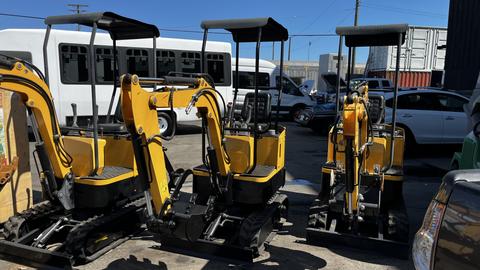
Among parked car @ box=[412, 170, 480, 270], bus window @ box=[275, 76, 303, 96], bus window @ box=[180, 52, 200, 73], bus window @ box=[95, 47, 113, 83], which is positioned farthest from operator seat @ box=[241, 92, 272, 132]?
bus window @ box=[275, 76, 303, 96]

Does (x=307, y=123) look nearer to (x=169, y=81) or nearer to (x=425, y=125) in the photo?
(x=425, y=125)

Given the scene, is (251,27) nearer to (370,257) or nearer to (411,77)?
(370,257)

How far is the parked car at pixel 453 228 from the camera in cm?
181

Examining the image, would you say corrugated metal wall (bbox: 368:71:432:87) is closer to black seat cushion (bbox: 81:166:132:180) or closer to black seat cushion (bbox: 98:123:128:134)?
black seat cushion (bbox: 98:123:128:134)

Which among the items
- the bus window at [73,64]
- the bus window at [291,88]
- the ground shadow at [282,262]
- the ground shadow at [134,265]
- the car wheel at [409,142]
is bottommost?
the ground shadow at [134,265]

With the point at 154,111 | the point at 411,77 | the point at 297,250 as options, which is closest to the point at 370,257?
the point at 297,250

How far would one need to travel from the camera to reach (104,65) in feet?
39.8

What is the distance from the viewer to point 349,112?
4.06m

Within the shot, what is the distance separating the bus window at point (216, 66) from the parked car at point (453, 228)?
12392mm

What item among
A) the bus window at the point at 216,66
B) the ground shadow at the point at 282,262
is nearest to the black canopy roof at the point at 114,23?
the ground shadow at the point at 282,262

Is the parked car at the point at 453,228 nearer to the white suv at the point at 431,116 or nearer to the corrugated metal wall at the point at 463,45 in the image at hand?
the white suv at the point at 431,116

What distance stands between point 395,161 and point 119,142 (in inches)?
143

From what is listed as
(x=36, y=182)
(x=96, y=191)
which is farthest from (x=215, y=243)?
(x=36, y=182)

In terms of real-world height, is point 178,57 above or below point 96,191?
above
